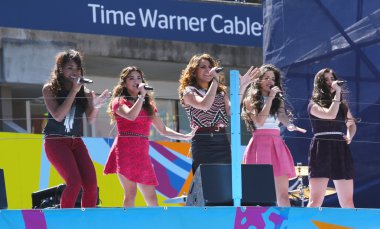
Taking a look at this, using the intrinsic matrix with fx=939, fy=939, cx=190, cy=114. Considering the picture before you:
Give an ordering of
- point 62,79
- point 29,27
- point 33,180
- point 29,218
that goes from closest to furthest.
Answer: point 29,218 → point 62,79 → point 33,180 → point 29,27

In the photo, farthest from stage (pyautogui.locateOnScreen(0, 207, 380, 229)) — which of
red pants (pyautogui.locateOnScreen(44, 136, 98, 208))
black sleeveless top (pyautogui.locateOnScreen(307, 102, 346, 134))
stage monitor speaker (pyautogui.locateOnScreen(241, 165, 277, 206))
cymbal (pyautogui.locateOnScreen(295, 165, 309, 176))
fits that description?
cymbal (pyautogui.locateOnScreen(295, 165, 309, 176))

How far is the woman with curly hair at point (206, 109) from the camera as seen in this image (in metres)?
7.27

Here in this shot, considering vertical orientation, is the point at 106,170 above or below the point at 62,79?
below

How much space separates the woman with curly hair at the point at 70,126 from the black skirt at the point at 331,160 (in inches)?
72.6

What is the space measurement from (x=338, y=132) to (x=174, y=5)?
229 inches

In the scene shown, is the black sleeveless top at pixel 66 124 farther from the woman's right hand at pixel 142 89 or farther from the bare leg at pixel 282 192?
the bare leg at pixel 282 192

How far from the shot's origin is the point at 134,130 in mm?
7309

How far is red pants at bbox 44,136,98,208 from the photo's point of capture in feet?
22.5

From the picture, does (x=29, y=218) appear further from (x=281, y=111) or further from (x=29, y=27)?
(x=29, y=27)

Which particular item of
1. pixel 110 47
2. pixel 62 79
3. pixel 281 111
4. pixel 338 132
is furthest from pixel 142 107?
pixel 110 47

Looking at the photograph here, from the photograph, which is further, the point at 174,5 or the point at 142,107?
the point at 174,5

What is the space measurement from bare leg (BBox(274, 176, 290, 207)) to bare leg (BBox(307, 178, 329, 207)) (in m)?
0.29

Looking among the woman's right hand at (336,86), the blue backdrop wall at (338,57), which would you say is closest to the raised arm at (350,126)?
the woman's right hand at (336,86)

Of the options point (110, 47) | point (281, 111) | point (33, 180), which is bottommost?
point (33, 180)
